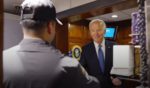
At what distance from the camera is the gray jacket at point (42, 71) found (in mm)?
892

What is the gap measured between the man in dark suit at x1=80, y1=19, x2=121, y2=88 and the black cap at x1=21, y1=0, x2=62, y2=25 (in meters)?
1.41

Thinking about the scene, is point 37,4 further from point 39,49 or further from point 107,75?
point 107,75

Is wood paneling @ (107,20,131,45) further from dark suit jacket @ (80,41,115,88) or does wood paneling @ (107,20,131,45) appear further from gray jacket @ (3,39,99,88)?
gray jacket @ (3,39,99,88)

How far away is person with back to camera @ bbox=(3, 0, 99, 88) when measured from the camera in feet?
2.93

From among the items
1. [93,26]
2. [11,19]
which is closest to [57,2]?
[11,19]

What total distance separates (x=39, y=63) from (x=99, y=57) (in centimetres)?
154

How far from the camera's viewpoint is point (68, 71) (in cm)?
90

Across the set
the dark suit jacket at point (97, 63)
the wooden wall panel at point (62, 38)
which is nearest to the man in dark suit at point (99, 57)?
the dark suit jacket at point (97, 63)

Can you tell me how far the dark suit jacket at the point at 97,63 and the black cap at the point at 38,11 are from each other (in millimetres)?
1432


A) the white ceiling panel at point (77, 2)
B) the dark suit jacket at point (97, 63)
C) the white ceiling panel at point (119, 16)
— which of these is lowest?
the dark suit jacket at point (97, 63)

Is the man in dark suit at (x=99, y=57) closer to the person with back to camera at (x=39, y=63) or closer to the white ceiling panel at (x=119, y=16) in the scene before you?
the person with back to camera at (x=39, y=63)

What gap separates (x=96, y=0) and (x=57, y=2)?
39.7 inches

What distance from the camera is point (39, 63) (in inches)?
35.9

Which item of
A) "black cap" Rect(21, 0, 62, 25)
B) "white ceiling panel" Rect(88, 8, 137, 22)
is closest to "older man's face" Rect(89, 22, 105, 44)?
"black cap" Rect(21, 0, 62, 25)
